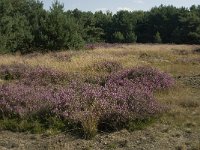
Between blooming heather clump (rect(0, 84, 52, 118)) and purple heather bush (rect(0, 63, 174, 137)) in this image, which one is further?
blooming heather clump (rect(0, 84, 52, 118))

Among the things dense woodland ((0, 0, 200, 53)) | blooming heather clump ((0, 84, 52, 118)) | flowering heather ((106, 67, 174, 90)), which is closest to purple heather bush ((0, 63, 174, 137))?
blooming heather clump ((0, 84, 52, 118))

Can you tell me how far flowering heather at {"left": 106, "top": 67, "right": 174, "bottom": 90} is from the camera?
1221 cm

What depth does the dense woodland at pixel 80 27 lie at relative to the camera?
29.5 m

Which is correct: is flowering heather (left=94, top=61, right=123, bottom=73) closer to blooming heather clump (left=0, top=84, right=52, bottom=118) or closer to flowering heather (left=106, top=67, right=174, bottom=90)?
flowering heather (left=106, top=67, right=174, bottom=90)

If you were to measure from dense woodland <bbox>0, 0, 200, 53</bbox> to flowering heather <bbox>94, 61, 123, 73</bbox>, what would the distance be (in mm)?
10663

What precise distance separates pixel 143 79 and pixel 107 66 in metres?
5.91

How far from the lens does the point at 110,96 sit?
947cm

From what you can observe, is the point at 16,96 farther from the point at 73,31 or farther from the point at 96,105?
the point at 73,31

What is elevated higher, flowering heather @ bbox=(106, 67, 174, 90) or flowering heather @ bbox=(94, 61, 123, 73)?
flowering heather @ bbox=(106, 67, 174, 90)

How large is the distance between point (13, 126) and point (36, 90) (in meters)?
2.23

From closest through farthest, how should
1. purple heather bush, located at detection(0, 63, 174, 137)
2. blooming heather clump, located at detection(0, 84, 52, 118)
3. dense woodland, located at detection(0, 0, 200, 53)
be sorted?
purple heather bush, located at detection(0, 63, 174, 137) < blooming heather clump, located at detection(0, 84, 52, 118) < dense woodland, located at detection(0, 0, 200, 53)

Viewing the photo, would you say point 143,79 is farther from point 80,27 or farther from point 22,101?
point 80,27

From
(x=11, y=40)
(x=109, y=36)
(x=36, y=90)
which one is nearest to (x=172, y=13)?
(x=109, y=36)

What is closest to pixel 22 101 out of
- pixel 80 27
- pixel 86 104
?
pixel 86 104
